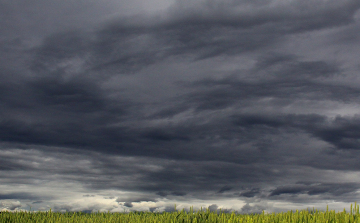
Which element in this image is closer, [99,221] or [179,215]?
[179,215]

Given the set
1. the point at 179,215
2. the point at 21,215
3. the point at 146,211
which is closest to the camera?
the point at 179,215

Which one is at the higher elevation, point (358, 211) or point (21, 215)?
point (358, 211)

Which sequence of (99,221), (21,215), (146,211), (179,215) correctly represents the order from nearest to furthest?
(179,215)
(99,221)
(21,215)
(146,211)

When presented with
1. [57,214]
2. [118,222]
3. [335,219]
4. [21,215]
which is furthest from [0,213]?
[335,219]

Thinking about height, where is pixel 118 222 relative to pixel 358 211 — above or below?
below

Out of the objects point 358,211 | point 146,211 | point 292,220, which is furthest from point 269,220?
point 146,211

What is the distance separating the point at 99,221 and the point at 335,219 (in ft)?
49.4

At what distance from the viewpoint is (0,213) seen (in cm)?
2834

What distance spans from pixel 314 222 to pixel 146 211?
701 inches

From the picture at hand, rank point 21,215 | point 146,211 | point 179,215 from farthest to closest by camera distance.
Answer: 1. point 146,211
2. point 21,215
3. point 179,215

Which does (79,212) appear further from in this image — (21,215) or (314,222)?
(314,222)

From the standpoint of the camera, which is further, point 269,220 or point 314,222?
point 269,220

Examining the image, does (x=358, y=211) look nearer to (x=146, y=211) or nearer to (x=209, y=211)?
(x=209, y=211)

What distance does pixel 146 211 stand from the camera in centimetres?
3006
